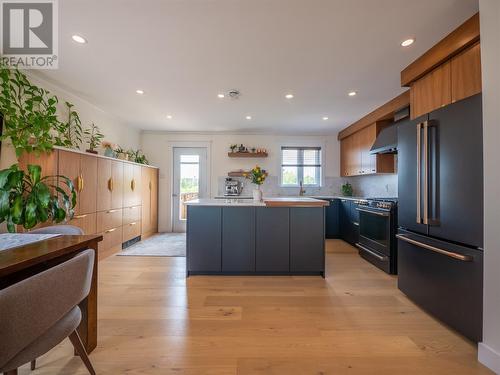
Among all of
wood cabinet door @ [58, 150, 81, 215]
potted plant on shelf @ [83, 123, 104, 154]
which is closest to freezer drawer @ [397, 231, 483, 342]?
wood cabinet door @ [58, 150, 81, 215]

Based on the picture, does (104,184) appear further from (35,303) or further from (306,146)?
(306,146)

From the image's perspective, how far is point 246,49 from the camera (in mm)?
2127

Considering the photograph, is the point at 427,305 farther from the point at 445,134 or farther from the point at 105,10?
the point at 105,10

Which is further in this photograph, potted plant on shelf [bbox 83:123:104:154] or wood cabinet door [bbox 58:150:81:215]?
potted plant on shelf [bbox 83:123:104:154]

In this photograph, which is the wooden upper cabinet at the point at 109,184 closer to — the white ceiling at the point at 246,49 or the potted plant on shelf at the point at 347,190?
the white ceiling at the point at 246,49

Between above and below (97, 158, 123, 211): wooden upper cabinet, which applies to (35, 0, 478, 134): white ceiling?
above

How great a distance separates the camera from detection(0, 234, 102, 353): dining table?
3.33 ft

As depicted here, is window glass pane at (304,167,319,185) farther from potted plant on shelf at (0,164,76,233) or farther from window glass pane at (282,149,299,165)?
potted plant on shelf at (0,164,76,233)

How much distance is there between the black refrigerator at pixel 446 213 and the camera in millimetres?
1516

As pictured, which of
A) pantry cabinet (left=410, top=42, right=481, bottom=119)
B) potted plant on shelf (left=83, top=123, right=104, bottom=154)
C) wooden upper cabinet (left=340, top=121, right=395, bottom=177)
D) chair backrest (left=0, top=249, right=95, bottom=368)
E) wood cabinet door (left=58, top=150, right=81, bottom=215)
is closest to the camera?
chair backrest (left=0, top=249, right=95, bottom=368)

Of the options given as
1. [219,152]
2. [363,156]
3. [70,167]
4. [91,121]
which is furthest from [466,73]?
[91,121]

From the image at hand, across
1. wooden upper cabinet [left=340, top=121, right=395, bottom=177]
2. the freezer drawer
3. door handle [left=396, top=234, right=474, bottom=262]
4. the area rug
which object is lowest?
the area rug

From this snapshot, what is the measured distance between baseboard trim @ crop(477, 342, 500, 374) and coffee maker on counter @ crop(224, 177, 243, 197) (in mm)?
4287

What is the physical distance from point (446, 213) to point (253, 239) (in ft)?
6.07
